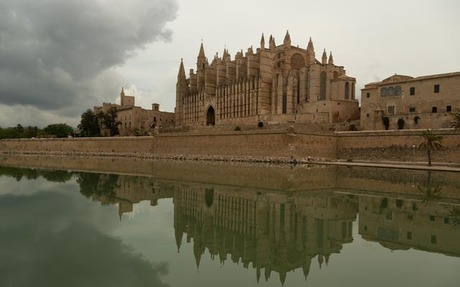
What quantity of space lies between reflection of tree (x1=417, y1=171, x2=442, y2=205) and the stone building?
994 inches

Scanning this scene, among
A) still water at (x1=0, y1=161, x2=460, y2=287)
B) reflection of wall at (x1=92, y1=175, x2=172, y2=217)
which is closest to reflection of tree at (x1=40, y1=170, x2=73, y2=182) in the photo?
reflection of wall at (x1=92, y1=175, x2=172, y2=217)

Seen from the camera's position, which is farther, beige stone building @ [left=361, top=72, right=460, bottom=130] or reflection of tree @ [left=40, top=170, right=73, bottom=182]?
beige stone building @ [left=361, top=72, right=460, bottom=130]

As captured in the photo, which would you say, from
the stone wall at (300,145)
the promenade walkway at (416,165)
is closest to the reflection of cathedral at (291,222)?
the promenade walkway at (416,165)

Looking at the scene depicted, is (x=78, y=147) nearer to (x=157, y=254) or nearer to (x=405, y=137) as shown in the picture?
(x=405, y=137)

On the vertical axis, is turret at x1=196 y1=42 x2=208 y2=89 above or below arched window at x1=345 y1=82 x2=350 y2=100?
above

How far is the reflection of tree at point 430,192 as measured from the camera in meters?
14.6

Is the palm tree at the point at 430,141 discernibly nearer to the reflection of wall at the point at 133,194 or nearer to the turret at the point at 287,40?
the reflection of wall at the point at 133,194

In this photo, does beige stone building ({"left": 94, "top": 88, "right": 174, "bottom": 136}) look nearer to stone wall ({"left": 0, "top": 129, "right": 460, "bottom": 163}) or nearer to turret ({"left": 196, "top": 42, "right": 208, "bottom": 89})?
turret ({"left": 196, "top": 42, "right": 208, "bottom": 89})

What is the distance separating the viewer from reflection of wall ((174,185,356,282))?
313 inches

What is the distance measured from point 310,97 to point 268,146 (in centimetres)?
1429

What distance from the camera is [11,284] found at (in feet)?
20.0

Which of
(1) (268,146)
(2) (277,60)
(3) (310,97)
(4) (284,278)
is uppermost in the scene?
(2) (277,60)

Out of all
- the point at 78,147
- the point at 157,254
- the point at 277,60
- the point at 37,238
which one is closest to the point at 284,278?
the point at 157,254

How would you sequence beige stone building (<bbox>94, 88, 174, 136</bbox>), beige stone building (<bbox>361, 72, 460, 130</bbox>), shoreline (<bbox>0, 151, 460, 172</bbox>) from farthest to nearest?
A: beige stone building (<bbox>94, 88, 174, 136</bbox>)
beige stone building (<bbox>361, 72, 460, 130</bbox>)
shoreline (<bbox>0, 151, 460, 172</bbox>)
